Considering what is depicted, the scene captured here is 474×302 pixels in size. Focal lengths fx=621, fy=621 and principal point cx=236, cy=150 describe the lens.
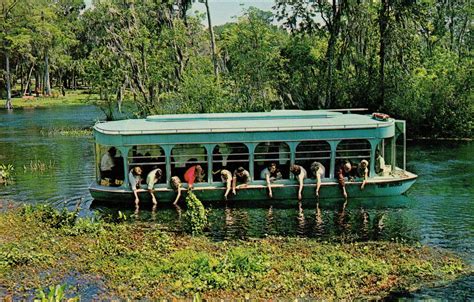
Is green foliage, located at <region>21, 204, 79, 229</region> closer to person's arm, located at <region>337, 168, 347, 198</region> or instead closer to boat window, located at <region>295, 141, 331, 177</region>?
boat window, located at <region>295, 141, 331, 177</region>

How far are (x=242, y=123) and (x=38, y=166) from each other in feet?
45.3

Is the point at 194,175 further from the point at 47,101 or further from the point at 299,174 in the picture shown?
the point at 47,101

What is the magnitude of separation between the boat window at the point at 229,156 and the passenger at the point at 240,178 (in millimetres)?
672

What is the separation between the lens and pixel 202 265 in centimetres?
1598

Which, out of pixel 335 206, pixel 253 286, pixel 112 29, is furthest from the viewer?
pixel 112 29

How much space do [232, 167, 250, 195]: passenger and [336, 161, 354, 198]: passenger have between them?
12.1ft

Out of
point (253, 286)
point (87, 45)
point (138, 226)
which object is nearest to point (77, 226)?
point (138, 226)

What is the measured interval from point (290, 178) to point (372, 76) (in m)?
24.0

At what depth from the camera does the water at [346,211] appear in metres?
20.2

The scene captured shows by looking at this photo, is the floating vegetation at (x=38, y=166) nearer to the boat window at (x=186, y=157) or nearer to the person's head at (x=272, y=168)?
the boat window at (x=186, y=157)

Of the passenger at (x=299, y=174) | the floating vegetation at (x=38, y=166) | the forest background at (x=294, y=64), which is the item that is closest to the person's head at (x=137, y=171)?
the passenger at (x=299, y=174)

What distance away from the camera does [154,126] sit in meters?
24.9

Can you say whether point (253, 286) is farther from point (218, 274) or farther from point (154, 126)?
point (154, 126)

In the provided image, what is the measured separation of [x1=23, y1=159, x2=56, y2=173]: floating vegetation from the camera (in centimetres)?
3291
